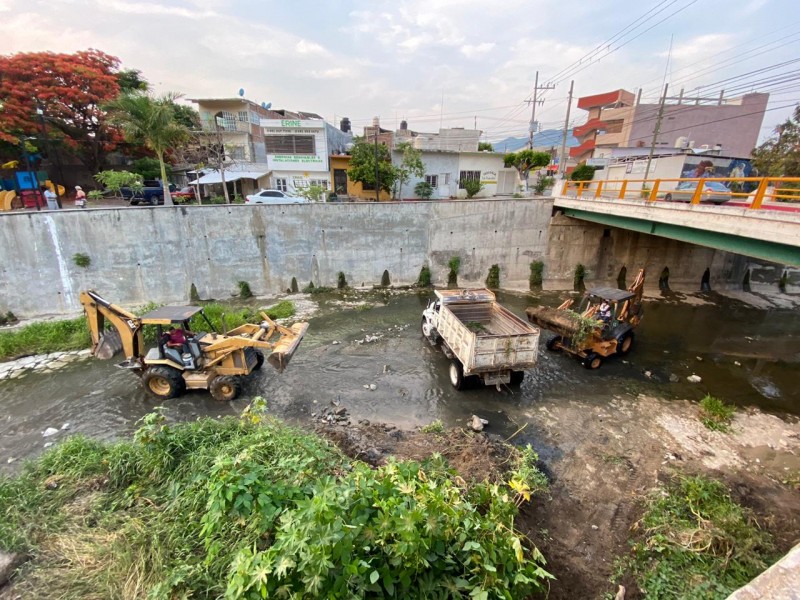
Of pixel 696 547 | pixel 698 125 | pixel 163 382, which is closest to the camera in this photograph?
pixel 696 547

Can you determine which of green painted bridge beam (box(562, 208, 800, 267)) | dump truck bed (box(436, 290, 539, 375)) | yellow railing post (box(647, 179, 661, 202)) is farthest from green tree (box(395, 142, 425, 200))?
dump truck bed (box(436, 290, 539, 375))

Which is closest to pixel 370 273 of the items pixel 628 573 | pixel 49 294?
pixel 49 294

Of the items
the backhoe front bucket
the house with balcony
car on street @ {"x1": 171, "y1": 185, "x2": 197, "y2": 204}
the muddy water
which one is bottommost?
the muddy water

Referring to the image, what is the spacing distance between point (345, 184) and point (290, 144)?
14.1ft

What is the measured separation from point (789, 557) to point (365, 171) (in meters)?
21.3

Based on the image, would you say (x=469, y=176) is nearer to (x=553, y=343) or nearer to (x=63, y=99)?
(x=553, y=343)

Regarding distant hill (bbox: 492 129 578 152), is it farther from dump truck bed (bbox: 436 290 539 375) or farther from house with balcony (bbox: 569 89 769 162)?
dump truck bed (bbox: 436 290 539 375)

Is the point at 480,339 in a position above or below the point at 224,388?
above

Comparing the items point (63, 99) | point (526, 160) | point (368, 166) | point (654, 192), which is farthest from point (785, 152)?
point (63, 99)

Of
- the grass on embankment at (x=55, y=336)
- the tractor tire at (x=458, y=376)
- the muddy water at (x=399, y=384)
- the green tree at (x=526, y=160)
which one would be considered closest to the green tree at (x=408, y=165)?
the green tree at (x=526, y=160)

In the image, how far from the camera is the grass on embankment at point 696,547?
3801 mm

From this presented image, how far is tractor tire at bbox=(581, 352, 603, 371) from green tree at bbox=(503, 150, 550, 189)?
19684mm

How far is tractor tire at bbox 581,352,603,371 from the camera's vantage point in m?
9.04

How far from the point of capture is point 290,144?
2212cm
